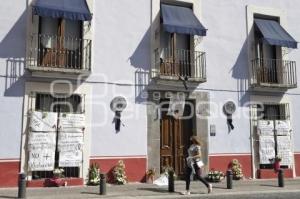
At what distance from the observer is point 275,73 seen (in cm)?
1620

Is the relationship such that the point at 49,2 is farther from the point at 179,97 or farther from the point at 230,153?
the point at 230,153

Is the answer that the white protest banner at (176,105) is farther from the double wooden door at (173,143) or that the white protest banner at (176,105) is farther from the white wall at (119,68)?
the white wall at (119,68)

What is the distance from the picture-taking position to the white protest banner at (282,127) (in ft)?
Result: 51.4

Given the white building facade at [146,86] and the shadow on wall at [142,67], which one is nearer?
the white building facade at [146,86]

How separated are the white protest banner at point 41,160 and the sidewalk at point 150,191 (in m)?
0.70

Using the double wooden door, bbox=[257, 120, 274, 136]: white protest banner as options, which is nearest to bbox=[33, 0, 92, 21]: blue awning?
the double wooden door

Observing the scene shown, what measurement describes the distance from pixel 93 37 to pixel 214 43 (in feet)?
14.8

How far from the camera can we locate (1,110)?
12.2 meters

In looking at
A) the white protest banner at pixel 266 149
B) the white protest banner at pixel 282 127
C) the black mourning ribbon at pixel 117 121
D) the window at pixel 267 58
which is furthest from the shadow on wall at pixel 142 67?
the white protest banner at pixel 282 127

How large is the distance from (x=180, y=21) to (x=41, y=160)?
250 inches

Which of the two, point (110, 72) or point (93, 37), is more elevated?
point (93, 37)

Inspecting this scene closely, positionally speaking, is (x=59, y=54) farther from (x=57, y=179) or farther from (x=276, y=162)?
(x=276, y=162)

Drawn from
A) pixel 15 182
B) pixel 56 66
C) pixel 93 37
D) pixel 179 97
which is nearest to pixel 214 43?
pixel 179 97

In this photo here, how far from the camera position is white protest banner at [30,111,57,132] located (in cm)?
1242
